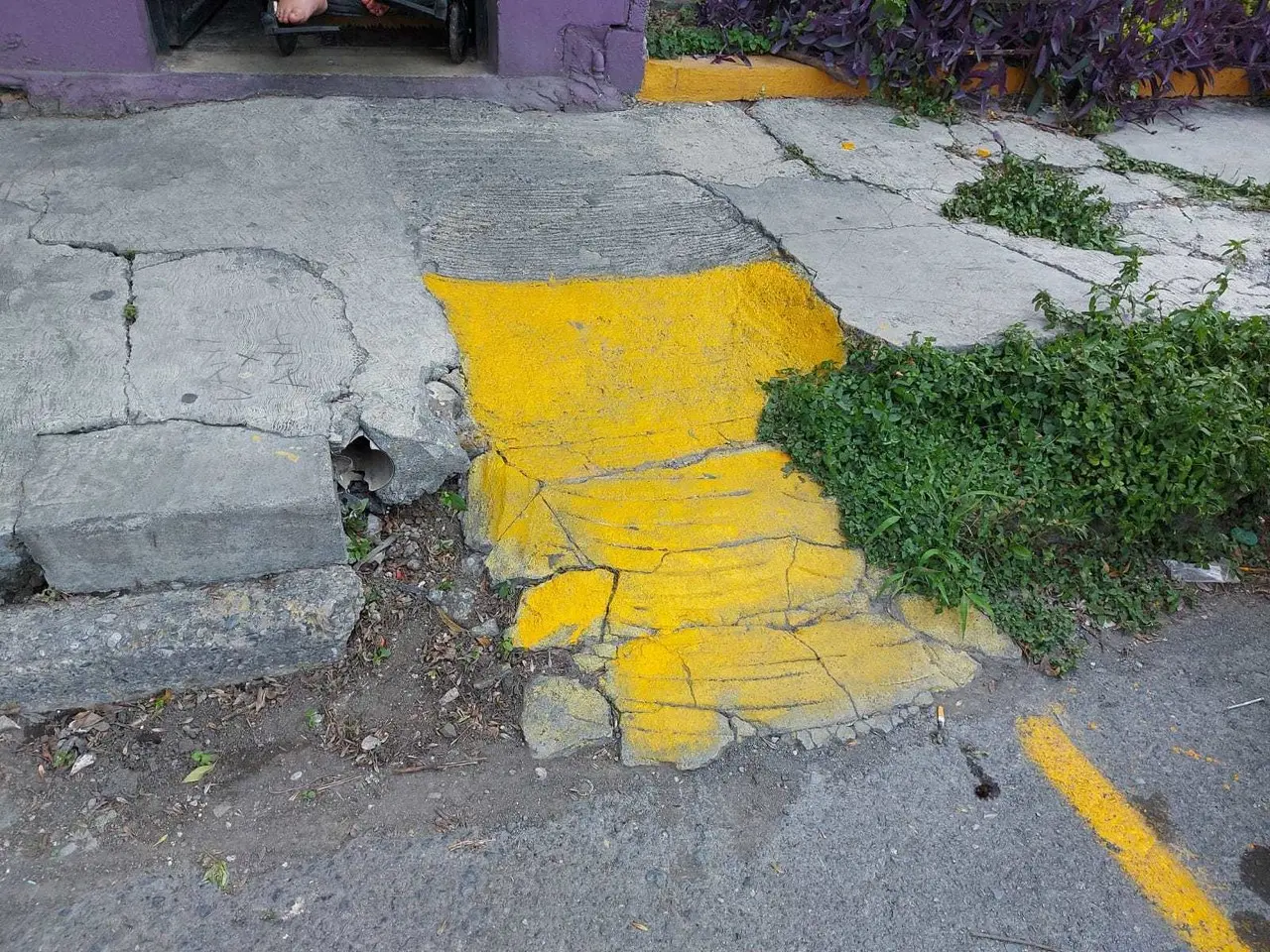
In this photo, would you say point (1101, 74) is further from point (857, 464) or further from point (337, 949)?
point (337, 949)

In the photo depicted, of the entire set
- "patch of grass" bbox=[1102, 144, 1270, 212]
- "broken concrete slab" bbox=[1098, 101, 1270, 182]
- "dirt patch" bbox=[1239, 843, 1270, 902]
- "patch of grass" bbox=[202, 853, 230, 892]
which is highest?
"broken concrete slab" bbox=[1098, 101, 1270, 182]

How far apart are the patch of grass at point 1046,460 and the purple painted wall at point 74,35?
10.8ft

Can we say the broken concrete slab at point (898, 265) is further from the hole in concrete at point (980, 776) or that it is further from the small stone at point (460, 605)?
the small stone at point (460, 605)

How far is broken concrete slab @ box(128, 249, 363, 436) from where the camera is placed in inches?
109

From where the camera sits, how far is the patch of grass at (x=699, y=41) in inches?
197

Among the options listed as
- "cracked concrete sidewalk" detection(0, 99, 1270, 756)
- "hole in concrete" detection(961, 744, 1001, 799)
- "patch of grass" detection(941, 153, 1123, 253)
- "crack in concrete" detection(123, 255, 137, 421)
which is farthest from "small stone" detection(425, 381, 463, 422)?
"patch of grass" detection(941, 153, 1123, 253)

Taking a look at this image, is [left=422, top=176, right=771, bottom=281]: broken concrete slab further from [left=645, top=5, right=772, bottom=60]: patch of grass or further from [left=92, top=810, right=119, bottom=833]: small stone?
[left=92, top=810, right=119, bottom=833]: small stone

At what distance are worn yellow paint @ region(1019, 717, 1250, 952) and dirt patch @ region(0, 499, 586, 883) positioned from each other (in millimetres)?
1285

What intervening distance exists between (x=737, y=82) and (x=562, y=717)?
148 inches

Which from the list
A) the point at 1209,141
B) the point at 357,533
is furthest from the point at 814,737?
the point at 1209,141

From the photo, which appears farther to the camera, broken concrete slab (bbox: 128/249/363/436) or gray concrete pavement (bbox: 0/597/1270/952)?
broken concrete slab (bbox: 128/249/363/436)

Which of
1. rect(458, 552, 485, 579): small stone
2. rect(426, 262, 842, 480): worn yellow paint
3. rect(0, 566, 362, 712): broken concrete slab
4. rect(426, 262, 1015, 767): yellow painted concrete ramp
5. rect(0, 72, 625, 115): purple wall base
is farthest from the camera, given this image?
rect(0, 72, 625, 115): purple wall base

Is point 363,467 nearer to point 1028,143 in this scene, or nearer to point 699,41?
point 699,41

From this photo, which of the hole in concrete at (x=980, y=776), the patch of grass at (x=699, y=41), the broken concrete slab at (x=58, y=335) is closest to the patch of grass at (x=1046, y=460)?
the hole in concrete at (x=980, y=776)
